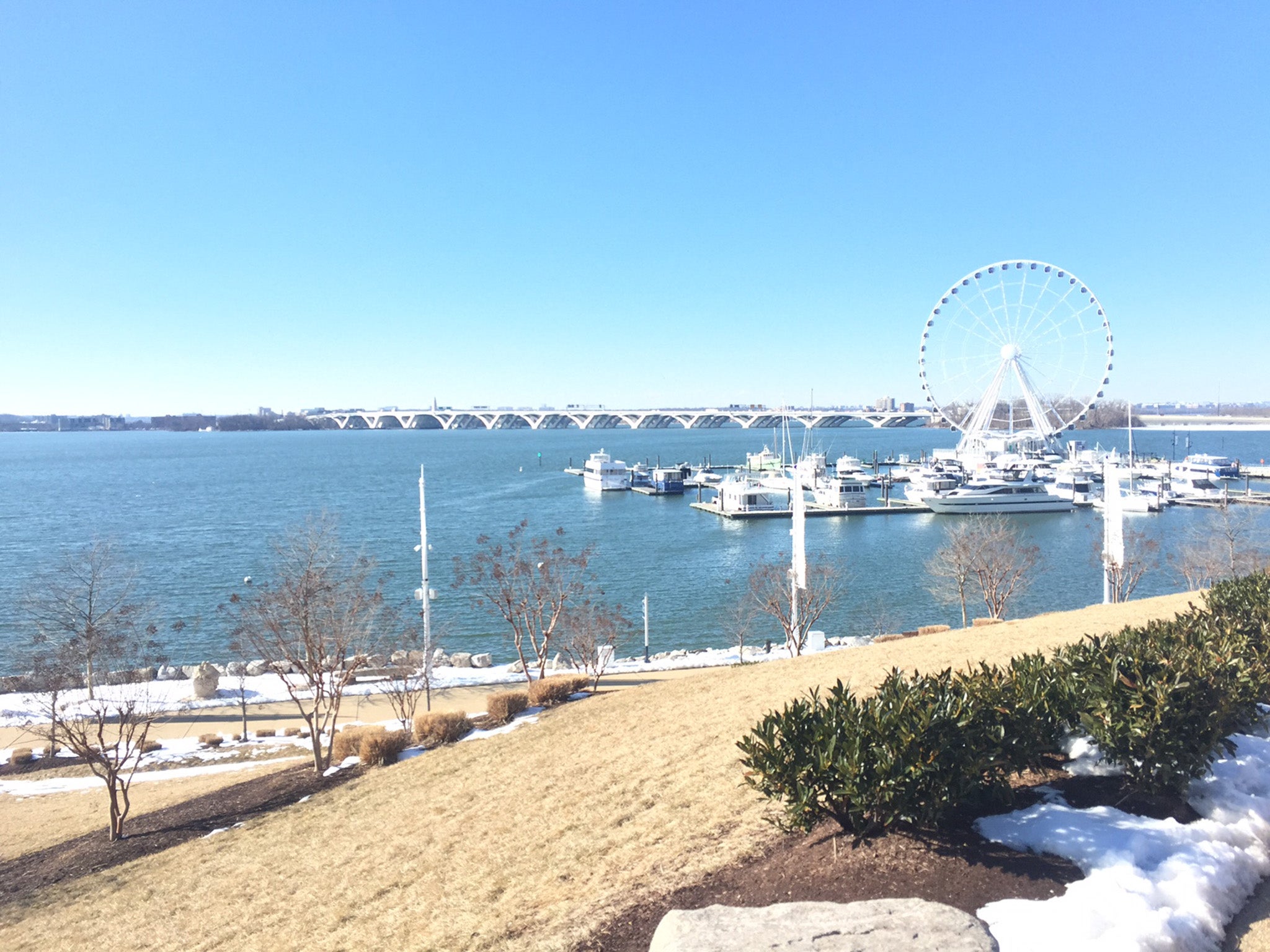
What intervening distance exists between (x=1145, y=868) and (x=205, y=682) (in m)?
24.8

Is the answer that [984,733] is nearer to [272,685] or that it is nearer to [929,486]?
[272,685]

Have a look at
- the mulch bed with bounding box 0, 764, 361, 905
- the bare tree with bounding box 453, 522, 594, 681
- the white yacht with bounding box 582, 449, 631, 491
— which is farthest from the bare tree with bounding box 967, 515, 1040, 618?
the white yacht with bounding box 582, 449, 631, 491

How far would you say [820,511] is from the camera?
66938 millimetres

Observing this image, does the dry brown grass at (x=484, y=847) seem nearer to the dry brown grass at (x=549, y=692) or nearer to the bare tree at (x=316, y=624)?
the dry brown grass at (x=549, y=692)

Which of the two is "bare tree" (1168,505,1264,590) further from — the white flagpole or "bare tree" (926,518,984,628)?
the white flagpole

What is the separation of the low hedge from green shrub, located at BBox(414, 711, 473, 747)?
952cm

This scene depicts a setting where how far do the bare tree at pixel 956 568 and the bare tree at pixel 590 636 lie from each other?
12.6m

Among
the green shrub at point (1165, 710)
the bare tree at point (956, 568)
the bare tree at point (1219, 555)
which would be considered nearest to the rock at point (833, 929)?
the green shrub at point (1165, 710)

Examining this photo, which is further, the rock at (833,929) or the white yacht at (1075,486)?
the white yacht at (1075,486)

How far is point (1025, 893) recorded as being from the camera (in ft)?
16.3

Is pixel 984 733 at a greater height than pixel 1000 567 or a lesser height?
greater

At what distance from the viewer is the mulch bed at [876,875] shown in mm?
5059

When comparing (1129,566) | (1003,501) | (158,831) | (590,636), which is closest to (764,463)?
(1003,501)

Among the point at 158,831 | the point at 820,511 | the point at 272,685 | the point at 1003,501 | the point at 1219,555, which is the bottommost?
the point at 272,685
